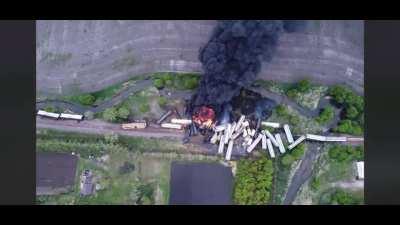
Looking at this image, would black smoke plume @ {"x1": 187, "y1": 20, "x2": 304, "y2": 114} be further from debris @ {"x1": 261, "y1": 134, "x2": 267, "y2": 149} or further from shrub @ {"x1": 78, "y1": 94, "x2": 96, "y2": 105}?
shrub @ {"x1": 78, "y1": 94, "x2": 96, "y2": 105}

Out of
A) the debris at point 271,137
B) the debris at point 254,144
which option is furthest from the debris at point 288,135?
the debris at point 254,144

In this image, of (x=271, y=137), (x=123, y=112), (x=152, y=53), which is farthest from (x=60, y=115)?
(x=271, y=137)

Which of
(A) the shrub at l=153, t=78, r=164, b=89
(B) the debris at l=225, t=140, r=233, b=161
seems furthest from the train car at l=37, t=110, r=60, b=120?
(B) the debris at l=225, t=140, r=233, b=161

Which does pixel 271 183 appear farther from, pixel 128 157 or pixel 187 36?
pixel 187 36

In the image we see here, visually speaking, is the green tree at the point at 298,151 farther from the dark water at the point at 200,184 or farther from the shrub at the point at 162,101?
the shrub at the point at 162,101

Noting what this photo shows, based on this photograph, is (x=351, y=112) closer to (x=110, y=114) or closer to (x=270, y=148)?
(x=270, y=148)
